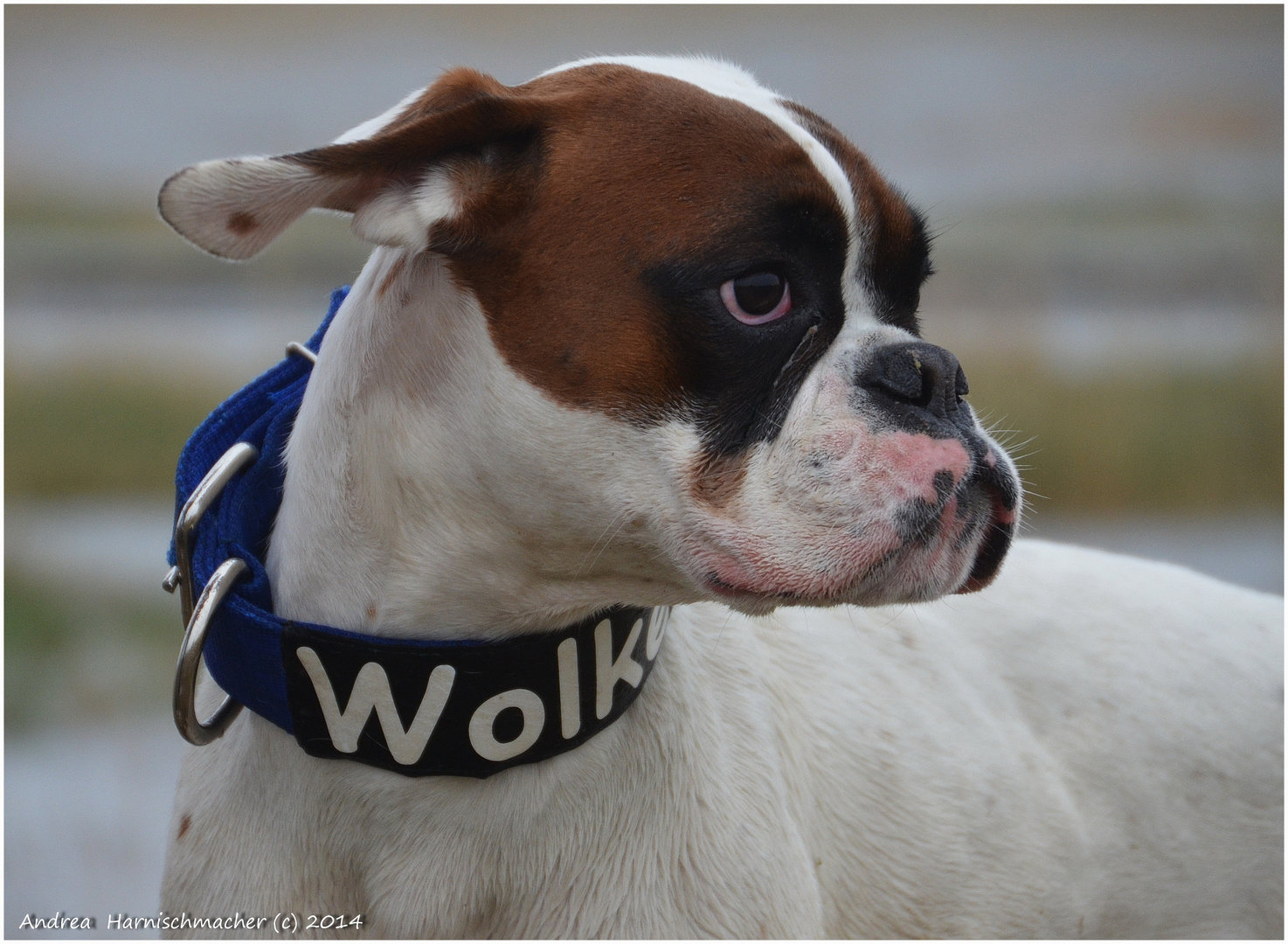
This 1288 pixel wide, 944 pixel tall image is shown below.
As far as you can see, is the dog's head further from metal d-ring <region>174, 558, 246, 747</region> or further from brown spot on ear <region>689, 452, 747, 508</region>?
metal d-ring <region>174, 558, 246, 747</region>

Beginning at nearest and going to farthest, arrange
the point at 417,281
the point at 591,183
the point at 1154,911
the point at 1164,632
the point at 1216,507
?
1. the point at 591,183
2. the point at 417,281
3. the point at 1154,911
4. the point at 1164,632
5. the point at 1216,507

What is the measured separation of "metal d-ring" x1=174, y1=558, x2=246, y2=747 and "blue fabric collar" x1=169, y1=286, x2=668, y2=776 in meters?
0.03

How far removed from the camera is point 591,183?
178 cm

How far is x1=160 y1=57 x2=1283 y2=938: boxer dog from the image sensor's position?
1.74 m

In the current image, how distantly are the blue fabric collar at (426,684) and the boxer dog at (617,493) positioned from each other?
0.07 ft

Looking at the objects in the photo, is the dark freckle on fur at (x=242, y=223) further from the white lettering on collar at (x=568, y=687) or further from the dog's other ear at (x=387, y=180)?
the white lettering on collar at (x=568, y=687)

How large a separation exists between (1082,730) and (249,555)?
1.84m

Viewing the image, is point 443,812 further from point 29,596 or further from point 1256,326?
point 1256,326

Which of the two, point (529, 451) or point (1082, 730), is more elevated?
point (529, 451)

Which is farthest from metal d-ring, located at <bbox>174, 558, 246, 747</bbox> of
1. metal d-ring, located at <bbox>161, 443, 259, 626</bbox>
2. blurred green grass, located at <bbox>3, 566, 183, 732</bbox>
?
blurred green grass, located at <bbox>3, 566, 183, 732</bbox>

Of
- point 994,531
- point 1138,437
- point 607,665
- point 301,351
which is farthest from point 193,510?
point 1138,437

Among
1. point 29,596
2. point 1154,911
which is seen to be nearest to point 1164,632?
point 1154,911

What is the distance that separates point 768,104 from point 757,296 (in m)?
0.37

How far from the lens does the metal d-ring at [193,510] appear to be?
204 cm
